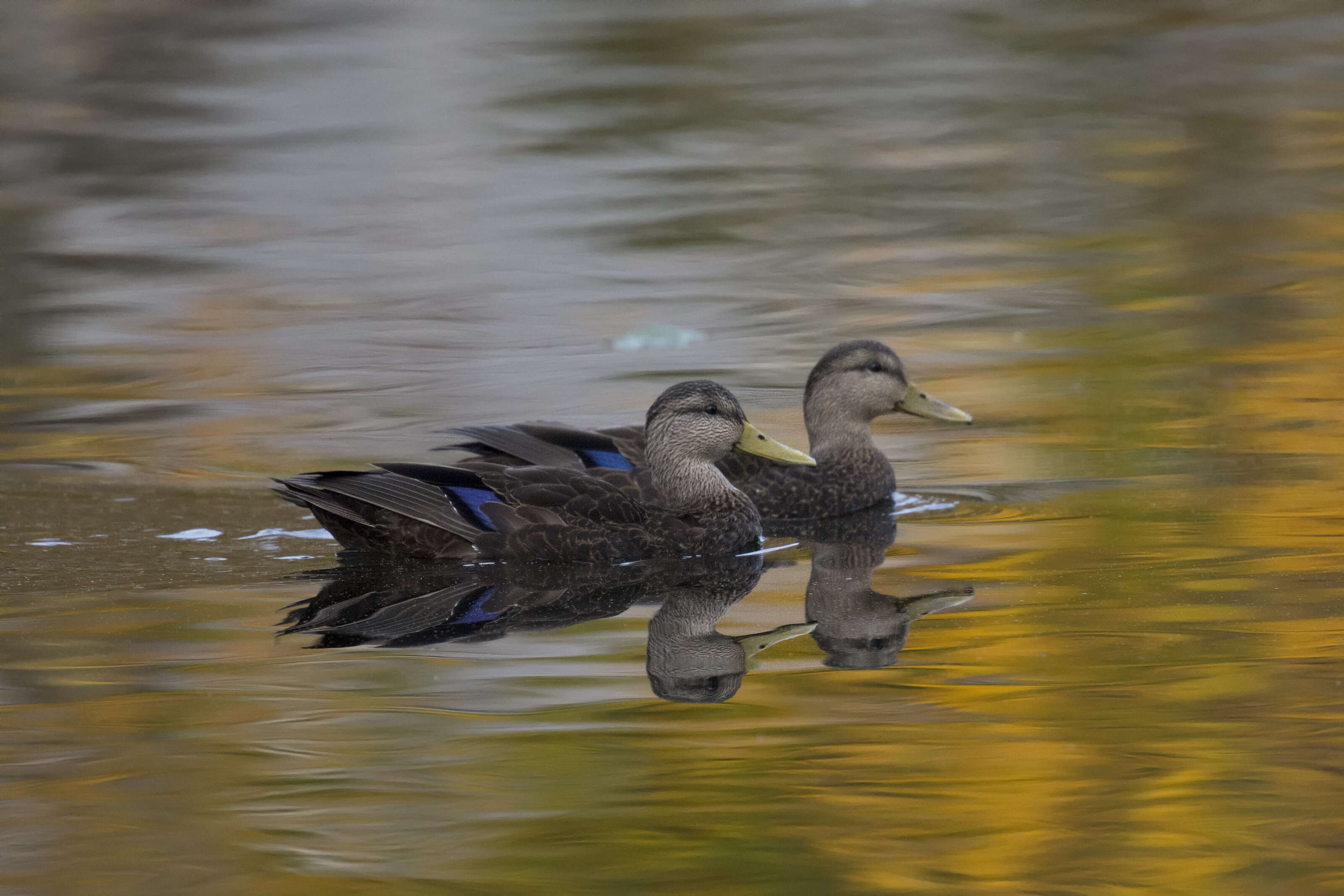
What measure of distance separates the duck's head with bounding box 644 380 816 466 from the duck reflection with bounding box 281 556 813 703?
0.62 metres

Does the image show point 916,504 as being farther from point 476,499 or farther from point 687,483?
point 476,499

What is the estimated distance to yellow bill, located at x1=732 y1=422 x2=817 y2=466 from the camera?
915 centimetres

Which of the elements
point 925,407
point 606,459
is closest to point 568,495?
point 606,459

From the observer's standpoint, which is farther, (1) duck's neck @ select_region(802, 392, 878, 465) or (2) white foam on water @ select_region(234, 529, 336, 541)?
(1) duck's neck @ select_region(802, 392, 878, 465)

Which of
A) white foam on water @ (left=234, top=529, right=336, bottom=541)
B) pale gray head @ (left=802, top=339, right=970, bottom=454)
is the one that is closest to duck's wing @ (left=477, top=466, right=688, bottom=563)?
white foam on water @ (left=234, top=529, right=336, bottom=541)

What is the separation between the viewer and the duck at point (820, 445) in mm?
9320

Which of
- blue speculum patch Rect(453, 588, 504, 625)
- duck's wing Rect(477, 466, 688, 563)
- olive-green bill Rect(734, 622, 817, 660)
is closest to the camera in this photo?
olive-green bill Rect(734, 622, 817, 660)

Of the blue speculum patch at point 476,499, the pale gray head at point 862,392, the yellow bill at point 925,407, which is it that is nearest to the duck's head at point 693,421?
the blue speculum patch at point 476,499

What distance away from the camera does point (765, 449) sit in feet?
30.1

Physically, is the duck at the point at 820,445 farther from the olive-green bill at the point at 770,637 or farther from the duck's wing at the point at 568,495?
the olive-green bill at the point at 770,637

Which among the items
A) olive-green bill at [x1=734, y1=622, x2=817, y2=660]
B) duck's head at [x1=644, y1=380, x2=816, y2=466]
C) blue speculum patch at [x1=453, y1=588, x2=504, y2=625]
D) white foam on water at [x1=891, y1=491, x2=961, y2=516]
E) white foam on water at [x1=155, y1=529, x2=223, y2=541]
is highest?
duck's head at [x1=644, y1=380, x2=816, y2=466]

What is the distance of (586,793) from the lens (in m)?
5.31

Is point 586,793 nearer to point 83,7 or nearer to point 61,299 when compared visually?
point 61,299

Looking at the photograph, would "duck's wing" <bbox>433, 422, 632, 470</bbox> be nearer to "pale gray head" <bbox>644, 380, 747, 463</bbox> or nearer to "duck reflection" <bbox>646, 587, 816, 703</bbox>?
"pale gray head" <bbox>644, 380, 747, 463</bbox>
